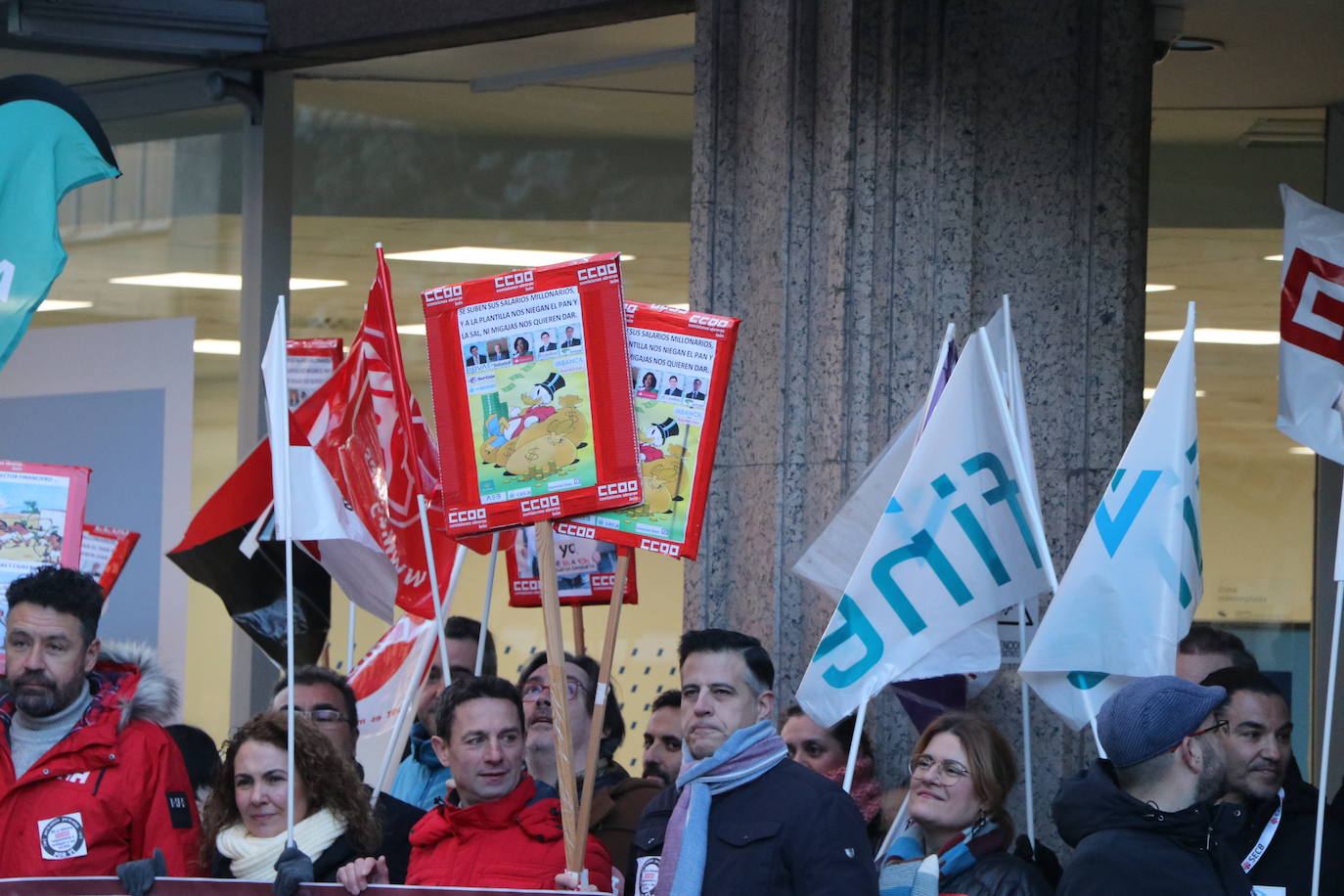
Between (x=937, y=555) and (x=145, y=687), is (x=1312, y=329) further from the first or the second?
(x=145, y=687)

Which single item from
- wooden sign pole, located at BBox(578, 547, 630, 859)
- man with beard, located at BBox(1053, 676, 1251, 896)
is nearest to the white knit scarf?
wooden sign pole, located at BBox(578, 547, 630, 859)

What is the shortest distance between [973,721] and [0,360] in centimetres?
266

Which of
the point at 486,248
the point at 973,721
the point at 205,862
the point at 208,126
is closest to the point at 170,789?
the point at 205,862

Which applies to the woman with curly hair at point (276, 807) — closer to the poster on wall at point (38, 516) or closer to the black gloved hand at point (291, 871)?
the black gloved hand at point (291, 871)

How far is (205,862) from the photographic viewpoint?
5238 millimetres

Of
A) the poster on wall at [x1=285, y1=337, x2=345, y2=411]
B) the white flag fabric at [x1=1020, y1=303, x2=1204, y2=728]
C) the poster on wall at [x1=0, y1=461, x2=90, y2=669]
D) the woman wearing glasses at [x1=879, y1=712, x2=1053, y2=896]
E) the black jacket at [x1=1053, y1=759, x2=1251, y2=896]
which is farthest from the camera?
the poster on wall at [x1=285, y1=337, x2=345, y2=411]

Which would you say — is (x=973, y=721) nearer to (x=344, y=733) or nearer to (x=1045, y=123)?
(x=344, y=733)

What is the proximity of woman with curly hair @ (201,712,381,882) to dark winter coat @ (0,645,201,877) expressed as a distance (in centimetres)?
13

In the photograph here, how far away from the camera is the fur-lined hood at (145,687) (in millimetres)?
5516

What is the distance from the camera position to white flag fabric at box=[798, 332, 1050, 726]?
5.27m

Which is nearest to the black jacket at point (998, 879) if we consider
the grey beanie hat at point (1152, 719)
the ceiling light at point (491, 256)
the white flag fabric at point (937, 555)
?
the white flag fabric at point (937, 555)

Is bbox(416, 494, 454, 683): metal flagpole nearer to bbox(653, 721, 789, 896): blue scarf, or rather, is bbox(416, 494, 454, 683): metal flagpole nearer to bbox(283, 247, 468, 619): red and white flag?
bbox(283, 247, 468, 619): red and white flag

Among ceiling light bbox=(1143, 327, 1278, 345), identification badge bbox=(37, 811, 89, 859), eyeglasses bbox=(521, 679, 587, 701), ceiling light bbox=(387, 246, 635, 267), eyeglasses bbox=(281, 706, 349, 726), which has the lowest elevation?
identification badge bbox=(37, 811, 89, 859)

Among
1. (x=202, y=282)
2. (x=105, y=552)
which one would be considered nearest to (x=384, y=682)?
(x=105, y=552)
